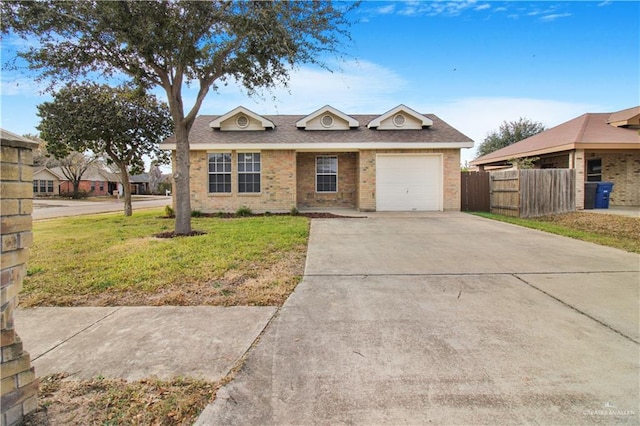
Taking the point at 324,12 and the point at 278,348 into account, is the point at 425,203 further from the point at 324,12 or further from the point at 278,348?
the point at 278,348

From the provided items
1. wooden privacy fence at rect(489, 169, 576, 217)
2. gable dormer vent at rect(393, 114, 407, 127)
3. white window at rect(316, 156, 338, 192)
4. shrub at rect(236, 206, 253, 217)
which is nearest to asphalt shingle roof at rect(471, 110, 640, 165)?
wooden privacy fence at rect(489, 169, 576, 217)

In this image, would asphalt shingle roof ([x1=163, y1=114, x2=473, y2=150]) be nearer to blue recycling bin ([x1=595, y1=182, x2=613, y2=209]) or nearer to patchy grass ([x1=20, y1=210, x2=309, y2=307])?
blue recycling bin ([x1=595, y1=182, x2=613, y2=209])

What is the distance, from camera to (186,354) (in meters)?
2.96

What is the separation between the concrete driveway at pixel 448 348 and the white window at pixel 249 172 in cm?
1005

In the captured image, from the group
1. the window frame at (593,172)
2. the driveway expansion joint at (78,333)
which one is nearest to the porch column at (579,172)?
the window frame at (593,172)

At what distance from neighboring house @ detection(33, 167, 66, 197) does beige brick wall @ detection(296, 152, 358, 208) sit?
1880 inches

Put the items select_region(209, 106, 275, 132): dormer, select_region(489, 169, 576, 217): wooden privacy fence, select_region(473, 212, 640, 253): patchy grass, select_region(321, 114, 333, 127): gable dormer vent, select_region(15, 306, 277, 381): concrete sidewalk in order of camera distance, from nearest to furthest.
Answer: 1. select_region(15, 306, 277, 381): concrete sidewalk
2. select_region(473, 212, 640, 253): patchy grass
3. select_region(489, 169, 576, 217): wooden privacy fence
4. select_region(209, 106, 275, 132): dormer
5. select_region(321, 114, 333, 127): gable dormer vent

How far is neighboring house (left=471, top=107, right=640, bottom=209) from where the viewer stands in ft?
47.9

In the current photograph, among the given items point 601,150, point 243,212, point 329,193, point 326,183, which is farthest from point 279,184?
point 601,150

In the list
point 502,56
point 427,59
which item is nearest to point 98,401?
point 427,59

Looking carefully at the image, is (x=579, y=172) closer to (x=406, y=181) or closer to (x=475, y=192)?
(x=475, y=192)

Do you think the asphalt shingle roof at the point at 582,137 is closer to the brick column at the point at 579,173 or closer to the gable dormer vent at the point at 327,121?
the brick column at the point at 579,173

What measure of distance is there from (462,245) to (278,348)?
605cm

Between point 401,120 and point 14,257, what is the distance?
16115mm
